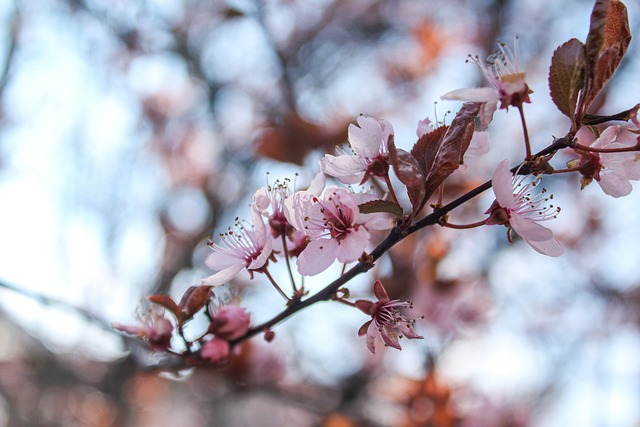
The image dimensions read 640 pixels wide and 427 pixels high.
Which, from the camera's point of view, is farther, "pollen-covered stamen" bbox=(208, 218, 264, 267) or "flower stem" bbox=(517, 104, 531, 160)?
"pollen-covered stamen" bbox=(208, 218, 264, 267)

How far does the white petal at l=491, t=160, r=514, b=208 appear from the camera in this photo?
0.77 metres

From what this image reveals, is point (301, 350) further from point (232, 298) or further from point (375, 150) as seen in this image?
point (375, 150)

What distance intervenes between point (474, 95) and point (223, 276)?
1.65ft

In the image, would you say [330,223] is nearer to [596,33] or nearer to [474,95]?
[474,95]

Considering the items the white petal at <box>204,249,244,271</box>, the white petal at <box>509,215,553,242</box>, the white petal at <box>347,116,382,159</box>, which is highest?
the white petal at <box>347,116,382,159</box>

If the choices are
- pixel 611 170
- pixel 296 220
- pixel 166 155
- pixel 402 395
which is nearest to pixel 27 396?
pixel 166 155

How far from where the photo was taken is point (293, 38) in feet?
12.4

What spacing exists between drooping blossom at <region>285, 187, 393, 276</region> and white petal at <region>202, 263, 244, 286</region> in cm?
15

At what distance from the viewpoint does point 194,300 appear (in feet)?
2.99

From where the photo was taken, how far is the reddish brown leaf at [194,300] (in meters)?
0.91

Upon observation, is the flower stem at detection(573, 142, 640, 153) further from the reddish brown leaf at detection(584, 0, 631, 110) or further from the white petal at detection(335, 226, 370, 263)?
the white petal at detection(335, 226, 370, 263)

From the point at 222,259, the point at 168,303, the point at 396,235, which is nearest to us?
the point at 396,235

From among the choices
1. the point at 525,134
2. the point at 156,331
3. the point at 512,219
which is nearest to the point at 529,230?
the point at 512,219

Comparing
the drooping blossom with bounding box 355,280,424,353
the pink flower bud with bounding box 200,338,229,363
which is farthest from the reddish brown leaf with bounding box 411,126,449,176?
the pink flower bud with bounding box 200,338,229,363
